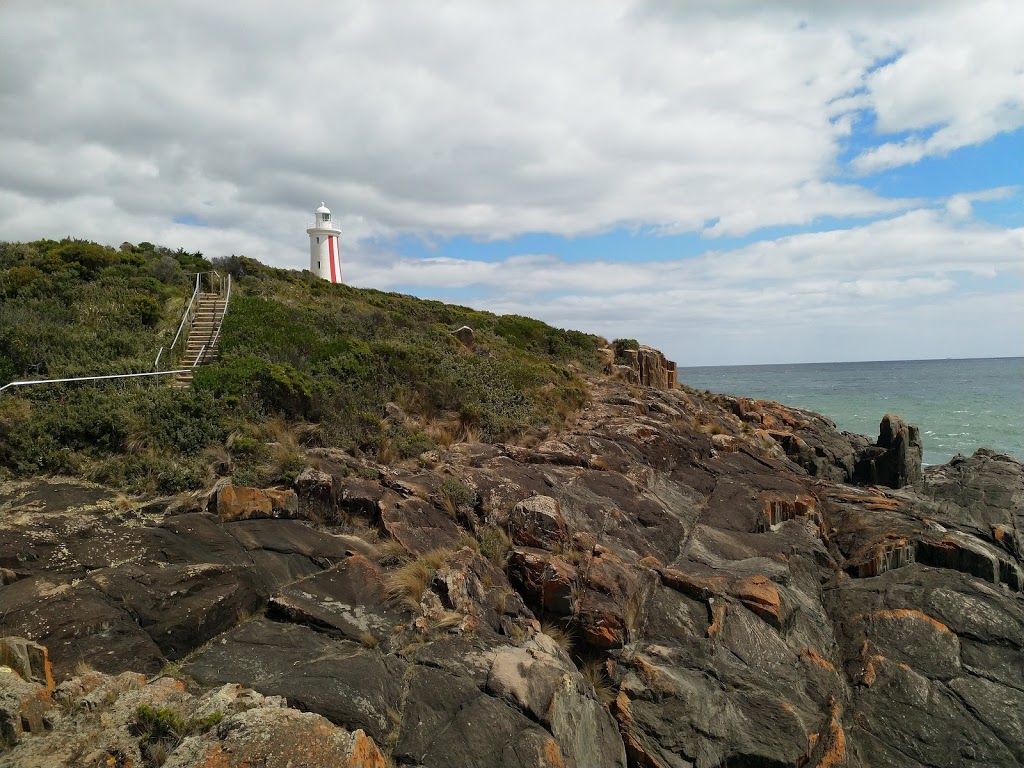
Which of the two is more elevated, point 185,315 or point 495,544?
point 185,315

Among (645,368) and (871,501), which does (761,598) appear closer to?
(871,501)

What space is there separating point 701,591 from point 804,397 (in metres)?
80.8

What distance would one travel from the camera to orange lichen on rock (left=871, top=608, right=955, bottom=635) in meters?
9.89

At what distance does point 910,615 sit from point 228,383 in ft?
48.6

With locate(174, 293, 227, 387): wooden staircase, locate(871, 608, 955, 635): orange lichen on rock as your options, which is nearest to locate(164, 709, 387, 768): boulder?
locate(871, 608, 955, 635): orange lichen on rock

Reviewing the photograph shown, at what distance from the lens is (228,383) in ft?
45.3

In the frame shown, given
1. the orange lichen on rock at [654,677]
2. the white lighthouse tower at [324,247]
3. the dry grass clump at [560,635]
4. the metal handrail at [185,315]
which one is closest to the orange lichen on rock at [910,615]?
the orange lichen on rock at [654,677]

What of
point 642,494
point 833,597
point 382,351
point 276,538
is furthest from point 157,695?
point 382,351

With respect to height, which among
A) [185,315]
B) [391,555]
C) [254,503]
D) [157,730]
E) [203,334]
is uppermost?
[185,315]

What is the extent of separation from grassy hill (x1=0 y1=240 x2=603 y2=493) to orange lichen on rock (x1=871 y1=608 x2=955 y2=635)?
29.1 ft

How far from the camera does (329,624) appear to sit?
7172 mm

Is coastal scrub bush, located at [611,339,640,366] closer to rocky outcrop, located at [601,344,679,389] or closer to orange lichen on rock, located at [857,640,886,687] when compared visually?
rocky outcrop, located at [601,344,679,389]

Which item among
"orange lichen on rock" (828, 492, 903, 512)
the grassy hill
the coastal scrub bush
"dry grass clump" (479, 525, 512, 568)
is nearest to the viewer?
"dry grass clump" (479, 525, 512, 568)

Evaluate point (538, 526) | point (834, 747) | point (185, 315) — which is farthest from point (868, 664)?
point (185, 315)
